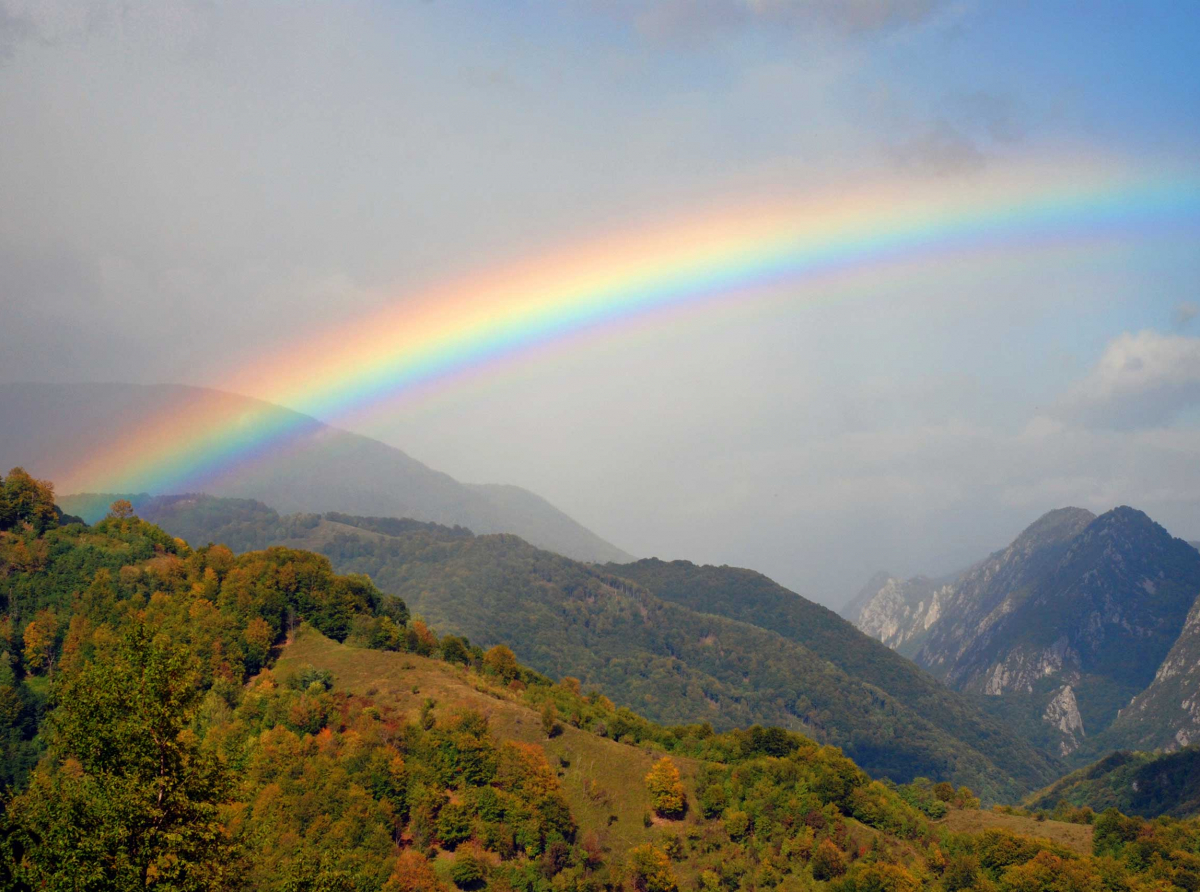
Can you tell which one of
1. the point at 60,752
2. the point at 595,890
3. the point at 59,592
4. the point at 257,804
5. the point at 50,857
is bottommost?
the point at 595,890

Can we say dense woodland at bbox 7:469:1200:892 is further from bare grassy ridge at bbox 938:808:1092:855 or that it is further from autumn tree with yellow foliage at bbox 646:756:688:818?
bare grassy ridge at bbox 938:808:1092:855

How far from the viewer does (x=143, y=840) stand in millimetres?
29453

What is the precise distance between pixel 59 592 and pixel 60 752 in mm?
117887

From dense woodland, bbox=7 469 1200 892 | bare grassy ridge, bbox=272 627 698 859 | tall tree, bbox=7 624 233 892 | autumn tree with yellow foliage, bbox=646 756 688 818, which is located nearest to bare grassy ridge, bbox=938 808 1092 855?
dense woodland, bbox=7 469 1200 892

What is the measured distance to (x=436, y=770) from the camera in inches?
3839

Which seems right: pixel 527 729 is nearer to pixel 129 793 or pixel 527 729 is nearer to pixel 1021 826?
pixel 1021 826

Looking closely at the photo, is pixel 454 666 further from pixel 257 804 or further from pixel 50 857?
pixel 50 857

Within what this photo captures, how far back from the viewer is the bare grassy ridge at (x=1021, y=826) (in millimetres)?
118500

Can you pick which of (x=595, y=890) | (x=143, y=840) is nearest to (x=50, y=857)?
(x=143, y=840)

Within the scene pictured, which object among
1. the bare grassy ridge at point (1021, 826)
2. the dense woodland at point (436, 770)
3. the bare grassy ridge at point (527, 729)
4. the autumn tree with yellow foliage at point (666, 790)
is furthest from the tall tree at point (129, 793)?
the bare grassy ridge at point (1021, 826)

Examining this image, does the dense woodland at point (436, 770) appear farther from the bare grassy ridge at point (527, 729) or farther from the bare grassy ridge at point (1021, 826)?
the bare grassy ridge at point (1021, 826)

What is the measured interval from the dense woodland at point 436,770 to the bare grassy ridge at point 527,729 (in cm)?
76

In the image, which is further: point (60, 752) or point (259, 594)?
point (259, 594)

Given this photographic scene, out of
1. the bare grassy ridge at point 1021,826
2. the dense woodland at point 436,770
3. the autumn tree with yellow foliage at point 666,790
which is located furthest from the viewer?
the bare grassy ridge at point 1021,826
